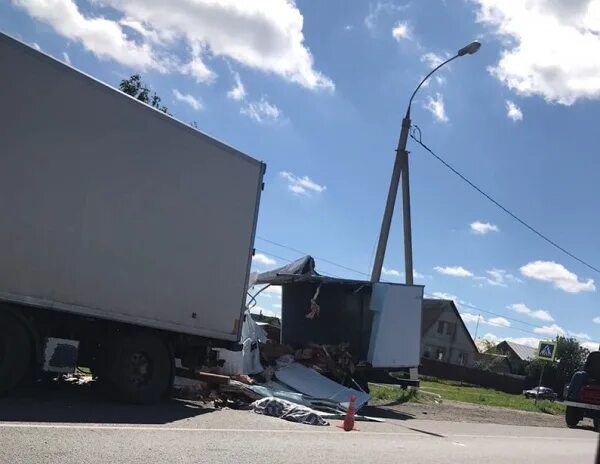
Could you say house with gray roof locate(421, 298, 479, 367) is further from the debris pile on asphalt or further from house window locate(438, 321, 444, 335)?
the debris pile on asphalt

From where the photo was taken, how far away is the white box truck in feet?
27.5

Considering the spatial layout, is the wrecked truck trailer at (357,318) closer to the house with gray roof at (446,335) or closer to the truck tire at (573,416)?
the truck tire at (573,416)

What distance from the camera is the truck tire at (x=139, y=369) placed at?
971 cm

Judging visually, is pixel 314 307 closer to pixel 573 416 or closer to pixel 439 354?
Answer: pixel 573 416

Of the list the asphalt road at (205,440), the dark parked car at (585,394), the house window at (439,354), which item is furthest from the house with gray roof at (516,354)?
the asphalt road at (205,440)

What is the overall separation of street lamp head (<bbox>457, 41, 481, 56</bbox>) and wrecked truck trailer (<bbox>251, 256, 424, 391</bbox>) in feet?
23.4

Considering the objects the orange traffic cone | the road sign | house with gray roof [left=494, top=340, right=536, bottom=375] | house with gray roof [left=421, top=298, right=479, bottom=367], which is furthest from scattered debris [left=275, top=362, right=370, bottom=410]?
house with gray roof [left=494, top=340, right=536, bottom=375]

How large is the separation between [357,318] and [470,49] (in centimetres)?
845

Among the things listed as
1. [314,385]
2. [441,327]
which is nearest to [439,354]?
[441,327]

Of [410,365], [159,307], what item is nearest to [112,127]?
[159,307]

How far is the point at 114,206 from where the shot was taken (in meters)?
9.30

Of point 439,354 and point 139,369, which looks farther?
point 439,354

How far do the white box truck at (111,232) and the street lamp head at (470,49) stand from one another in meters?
9.94

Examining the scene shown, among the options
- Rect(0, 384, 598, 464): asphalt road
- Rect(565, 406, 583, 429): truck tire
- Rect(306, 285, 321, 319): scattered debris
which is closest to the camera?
Rect(0, 384, 598, 464): asphalt road
